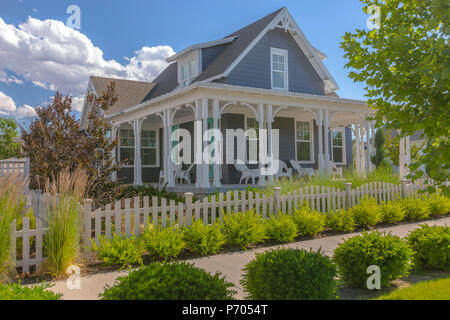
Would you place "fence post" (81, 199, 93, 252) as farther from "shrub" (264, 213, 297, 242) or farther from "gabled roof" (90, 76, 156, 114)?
"gabled roof" (90, 76, 156, 114)

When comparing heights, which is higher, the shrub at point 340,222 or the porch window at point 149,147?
the porch window at point 149,147

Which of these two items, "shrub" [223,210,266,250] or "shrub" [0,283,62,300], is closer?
"shrub" [0,283,62,300]

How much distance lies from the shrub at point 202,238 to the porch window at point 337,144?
15283 mm

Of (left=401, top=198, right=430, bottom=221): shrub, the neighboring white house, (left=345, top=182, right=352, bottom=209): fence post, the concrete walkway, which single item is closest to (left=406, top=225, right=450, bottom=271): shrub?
the concrete walkway

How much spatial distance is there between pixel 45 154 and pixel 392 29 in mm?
7919

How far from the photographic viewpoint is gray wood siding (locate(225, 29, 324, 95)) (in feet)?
49.5

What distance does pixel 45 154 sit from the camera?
873 centimetres

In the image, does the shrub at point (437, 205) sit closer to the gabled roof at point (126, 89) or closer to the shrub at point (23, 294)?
the shrub at point (23, 294)

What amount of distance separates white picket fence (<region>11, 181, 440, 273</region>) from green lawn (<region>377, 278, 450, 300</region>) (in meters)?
1.14

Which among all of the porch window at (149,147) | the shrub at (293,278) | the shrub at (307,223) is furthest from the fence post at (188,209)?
the porch window at (149,147)

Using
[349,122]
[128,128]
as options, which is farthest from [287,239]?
[128,128]

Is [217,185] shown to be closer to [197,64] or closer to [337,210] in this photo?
[337,210]

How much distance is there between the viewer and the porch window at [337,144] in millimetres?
20297

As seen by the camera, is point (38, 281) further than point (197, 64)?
No
